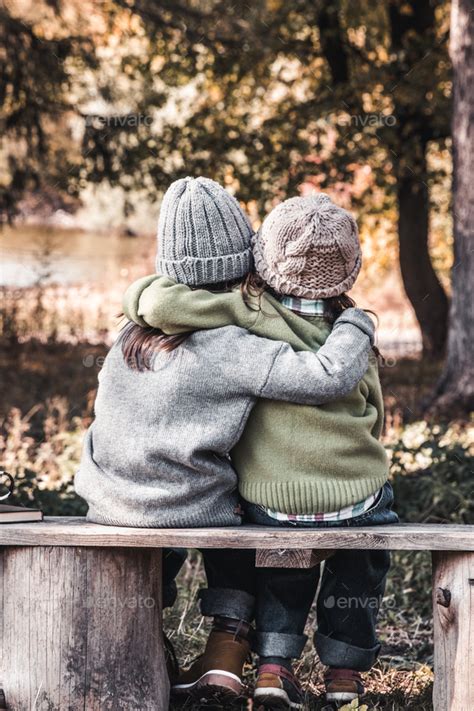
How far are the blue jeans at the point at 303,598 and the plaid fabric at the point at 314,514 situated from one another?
35mm

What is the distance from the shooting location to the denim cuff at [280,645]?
3.24 meters

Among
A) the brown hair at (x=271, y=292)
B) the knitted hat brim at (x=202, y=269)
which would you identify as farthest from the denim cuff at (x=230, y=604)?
the knitted hat brim at (x=202, y=269)

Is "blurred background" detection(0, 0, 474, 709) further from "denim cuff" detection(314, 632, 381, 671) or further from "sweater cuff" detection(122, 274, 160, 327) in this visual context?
"sweater cuff" detection(122, 274, 160, 327)

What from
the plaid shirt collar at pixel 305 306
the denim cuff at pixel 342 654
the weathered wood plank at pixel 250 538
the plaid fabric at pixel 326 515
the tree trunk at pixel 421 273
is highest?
the tree trunk at pixel 421 273

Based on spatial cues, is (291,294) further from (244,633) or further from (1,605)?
(1,605)

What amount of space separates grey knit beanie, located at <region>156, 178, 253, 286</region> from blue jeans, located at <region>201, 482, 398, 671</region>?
71 centimetres

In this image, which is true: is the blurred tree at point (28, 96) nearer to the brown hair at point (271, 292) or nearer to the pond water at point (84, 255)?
the pond water at point (84, 255)

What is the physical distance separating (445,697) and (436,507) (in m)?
2.40

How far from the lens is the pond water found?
42.4 ft

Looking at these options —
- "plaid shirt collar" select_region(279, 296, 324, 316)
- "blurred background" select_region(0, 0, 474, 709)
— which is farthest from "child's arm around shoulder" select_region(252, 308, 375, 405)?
"blurred background" select_region(0, 0, 474, 709)

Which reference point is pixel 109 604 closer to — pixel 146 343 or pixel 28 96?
pixel 146 343

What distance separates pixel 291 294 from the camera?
3197 mm

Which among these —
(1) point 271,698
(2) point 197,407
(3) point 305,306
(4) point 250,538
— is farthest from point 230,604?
(3) point 305,306

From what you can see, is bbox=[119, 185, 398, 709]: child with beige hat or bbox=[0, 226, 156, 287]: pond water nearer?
bbox=[119, 185, 398, 709]: child with beige hat
